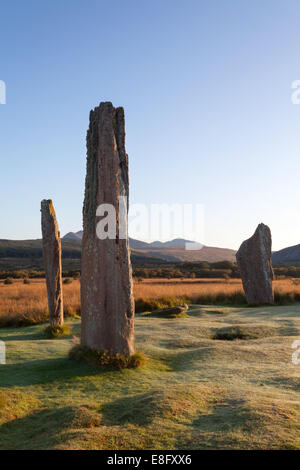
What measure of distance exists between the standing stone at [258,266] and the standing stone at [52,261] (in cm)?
1129

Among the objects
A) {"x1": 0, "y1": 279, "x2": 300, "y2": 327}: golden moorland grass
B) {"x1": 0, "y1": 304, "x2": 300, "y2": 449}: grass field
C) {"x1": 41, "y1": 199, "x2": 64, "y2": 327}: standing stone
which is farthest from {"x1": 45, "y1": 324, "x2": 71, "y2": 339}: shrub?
{"x1": 0, "y1": 279, "x2": 300, "y2": 327}: golden moorland grass

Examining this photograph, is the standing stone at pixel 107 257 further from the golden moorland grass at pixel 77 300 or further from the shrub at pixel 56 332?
the golden moorland grass at pixel 77 300

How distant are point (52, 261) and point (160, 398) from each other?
8.18 metres

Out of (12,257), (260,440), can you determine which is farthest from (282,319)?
(12,257)

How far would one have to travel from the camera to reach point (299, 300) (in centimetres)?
2300

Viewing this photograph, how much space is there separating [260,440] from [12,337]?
9.55 metres

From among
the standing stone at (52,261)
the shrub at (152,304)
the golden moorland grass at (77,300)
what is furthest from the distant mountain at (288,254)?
the standing stone at (52,261)

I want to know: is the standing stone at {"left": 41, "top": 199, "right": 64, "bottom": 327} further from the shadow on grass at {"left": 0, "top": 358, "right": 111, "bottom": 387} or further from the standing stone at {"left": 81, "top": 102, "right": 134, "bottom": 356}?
the shadow on grass at {"left": 0, "top": 358, "right": 111, "bottom": 387}

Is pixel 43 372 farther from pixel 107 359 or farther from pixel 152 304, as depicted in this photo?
pixel 152 304

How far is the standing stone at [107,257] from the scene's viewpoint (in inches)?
357

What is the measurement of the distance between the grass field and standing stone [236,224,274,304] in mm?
9581

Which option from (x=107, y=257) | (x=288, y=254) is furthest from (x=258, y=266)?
(x=288, y=254)

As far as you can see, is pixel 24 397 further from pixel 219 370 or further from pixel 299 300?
pixel 299 300

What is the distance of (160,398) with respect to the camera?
6.23m
